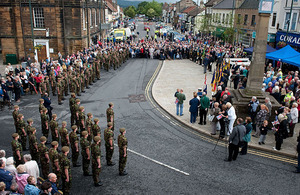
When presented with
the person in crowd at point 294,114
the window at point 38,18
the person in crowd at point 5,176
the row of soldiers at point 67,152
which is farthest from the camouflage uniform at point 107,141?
the window at point 38,18

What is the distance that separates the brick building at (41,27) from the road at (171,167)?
1730cm

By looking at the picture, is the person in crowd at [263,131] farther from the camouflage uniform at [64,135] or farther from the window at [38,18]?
the window at [38,18]

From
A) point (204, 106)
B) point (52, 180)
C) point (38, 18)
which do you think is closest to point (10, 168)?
point (52, 180)

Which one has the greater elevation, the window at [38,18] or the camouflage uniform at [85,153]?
the window at [38,18]

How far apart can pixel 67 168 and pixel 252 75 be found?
31.7 feet

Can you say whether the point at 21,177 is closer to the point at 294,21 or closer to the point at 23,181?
the point at 23,181

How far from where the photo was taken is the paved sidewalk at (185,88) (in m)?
11.1

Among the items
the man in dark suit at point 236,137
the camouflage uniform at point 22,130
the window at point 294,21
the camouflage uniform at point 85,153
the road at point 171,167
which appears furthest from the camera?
the window at point 294,21

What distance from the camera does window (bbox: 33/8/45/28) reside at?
29.7 meters

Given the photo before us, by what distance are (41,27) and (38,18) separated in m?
1.00

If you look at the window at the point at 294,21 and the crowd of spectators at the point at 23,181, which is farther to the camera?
the window at the point at 294,21

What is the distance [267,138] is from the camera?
11.7 m

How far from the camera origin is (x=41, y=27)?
3017 cm

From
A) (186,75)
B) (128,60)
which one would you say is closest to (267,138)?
(186,75)
